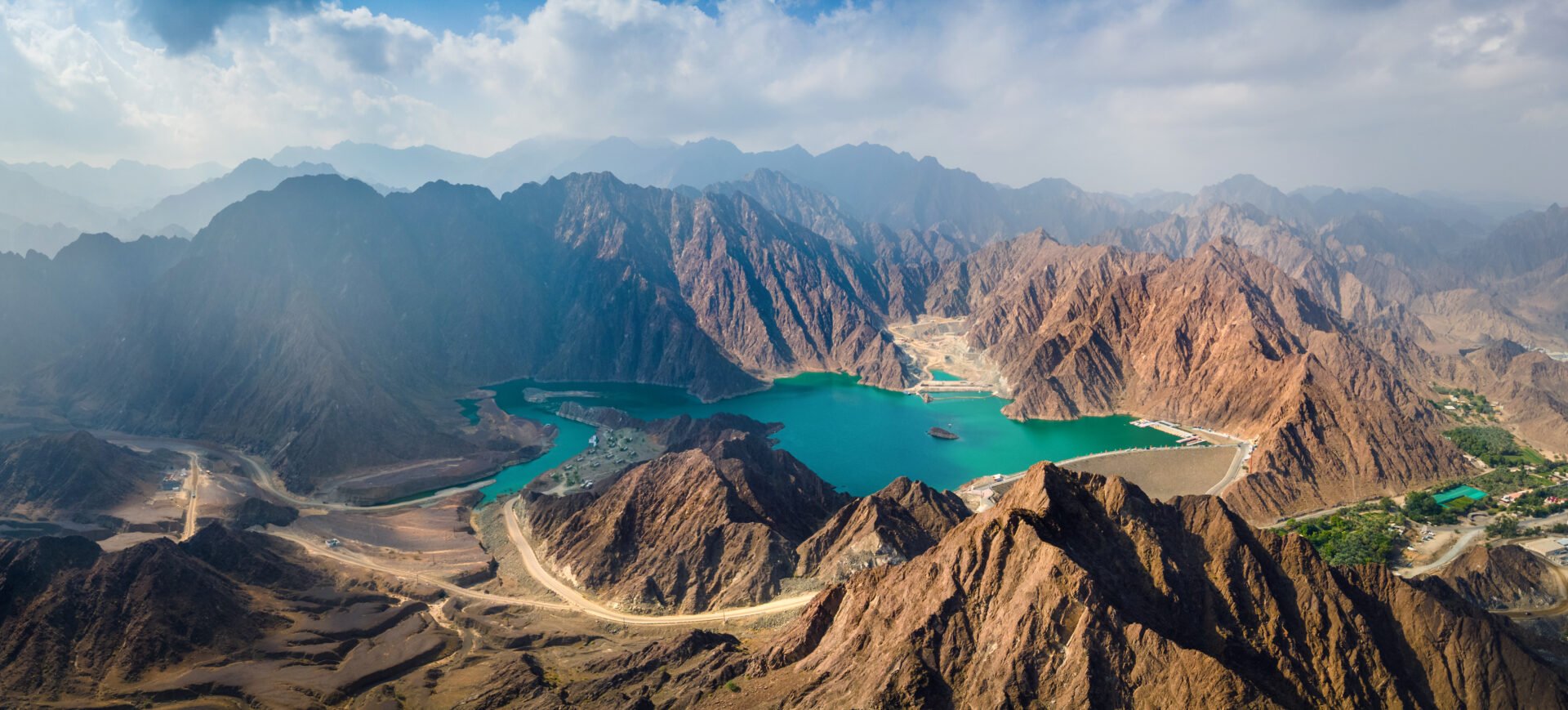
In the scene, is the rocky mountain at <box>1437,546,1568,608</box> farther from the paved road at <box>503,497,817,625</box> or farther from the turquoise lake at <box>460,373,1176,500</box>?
Answer: the paved road at <box>503,497,817,625</box>

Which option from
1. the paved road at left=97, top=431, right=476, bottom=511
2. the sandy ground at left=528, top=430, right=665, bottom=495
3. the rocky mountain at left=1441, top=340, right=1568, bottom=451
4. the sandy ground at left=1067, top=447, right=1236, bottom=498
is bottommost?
the rocky mountain at left=1441, top=340, right=1568, bottom=451

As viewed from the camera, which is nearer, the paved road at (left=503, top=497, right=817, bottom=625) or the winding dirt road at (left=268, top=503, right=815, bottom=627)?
the paved road at (left=503, top=497, right=817, bottom=625)

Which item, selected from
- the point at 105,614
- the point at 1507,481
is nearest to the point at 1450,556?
the point at 1507,481

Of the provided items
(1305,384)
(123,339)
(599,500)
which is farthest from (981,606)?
(123,339)

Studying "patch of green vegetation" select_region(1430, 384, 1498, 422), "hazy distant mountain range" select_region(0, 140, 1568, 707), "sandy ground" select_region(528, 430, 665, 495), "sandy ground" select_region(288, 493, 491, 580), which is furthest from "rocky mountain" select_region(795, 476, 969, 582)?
"patch of green vegetation" select_region(1430, 384, 1498, 422)

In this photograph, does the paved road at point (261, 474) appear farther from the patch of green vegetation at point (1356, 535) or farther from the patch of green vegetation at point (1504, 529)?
the patch of green vegetation at point (1504, 529)

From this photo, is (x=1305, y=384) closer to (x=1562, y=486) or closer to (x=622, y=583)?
(x=1562, y=486)
